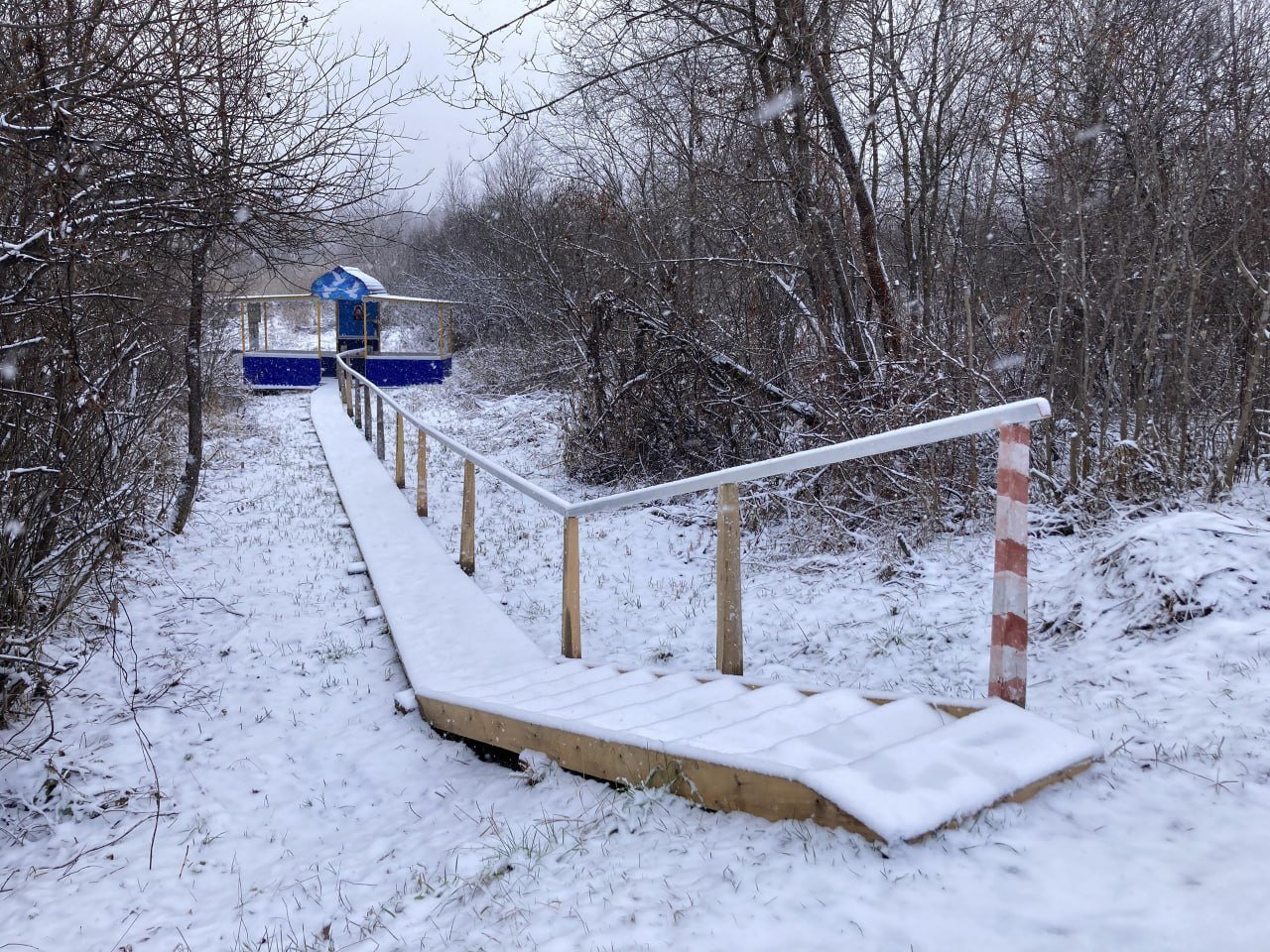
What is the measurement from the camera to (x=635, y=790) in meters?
2.88

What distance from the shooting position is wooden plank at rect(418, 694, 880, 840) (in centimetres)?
229

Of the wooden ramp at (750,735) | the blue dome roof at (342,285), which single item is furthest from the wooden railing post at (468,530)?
the blue dome roof at (342,285)

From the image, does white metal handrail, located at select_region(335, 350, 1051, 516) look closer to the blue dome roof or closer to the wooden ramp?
the wooden ramp

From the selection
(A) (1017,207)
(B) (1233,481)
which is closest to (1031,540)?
(B) (1233,481)

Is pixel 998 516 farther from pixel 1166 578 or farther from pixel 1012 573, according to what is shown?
pixel 1166 578

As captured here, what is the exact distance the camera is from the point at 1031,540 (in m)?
5.68

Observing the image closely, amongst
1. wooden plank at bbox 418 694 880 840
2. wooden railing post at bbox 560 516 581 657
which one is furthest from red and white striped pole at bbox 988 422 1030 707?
wooden railing post at bbox 560 516 581 657

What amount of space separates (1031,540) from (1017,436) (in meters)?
3.29

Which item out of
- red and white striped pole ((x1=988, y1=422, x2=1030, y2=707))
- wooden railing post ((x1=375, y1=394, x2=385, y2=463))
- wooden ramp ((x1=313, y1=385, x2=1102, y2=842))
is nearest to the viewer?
wooden ramp ((x1=313, y1=385, x2=1102, y2=842))

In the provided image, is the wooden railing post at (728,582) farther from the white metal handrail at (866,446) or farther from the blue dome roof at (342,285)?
the blue dome roof at (342,285)

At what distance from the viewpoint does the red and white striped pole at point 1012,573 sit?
8.89ft

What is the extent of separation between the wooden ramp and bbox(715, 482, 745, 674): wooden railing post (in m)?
0.16

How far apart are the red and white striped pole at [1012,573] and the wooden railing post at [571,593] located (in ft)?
8.48

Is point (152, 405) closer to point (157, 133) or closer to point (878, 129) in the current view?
point (157, 133)
